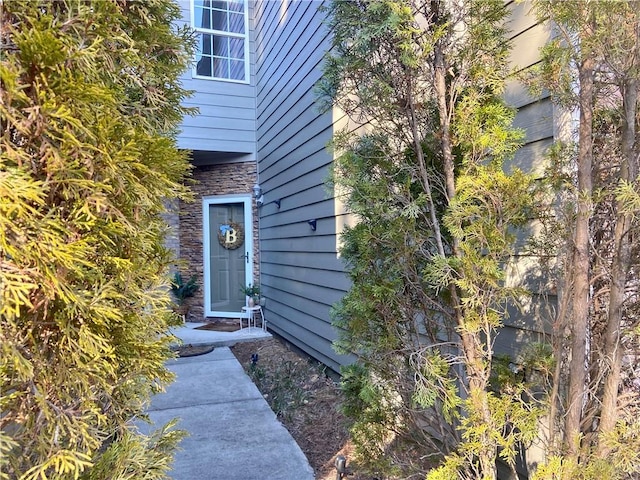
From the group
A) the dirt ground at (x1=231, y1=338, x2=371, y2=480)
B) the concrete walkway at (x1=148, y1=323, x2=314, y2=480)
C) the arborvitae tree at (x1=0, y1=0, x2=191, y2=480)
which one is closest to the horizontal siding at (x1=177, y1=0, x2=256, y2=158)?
the dirt ground at (x1=231, y1=338, x2=371, y2=480)

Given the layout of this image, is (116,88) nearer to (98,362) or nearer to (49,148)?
(49,148)

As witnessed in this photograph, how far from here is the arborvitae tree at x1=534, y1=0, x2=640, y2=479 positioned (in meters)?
1.40

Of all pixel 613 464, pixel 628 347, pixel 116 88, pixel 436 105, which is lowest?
pixel 613 464

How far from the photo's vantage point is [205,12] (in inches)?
308

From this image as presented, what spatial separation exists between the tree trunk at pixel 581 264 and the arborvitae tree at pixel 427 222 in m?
0.16

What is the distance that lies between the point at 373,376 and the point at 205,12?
25.5ft

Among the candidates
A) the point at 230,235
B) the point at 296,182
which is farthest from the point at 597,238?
the point at 230,235

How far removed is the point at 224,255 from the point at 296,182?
3273mm

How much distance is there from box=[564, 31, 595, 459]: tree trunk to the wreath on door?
23.3 ft

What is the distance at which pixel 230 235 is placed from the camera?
27.2 ft

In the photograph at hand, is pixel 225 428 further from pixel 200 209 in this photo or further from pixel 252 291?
pixel 200 209

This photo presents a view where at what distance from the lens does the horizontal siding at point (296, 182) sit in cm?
471

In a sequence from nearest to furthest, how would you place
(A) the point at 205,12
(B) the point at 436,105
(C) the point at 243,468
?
(B) the point at 436,105 → (C) the point at 243,468 → (A) the point at 205,12

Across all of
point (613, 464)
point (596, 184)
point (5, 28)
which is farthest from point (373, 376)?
point (5, 28)
